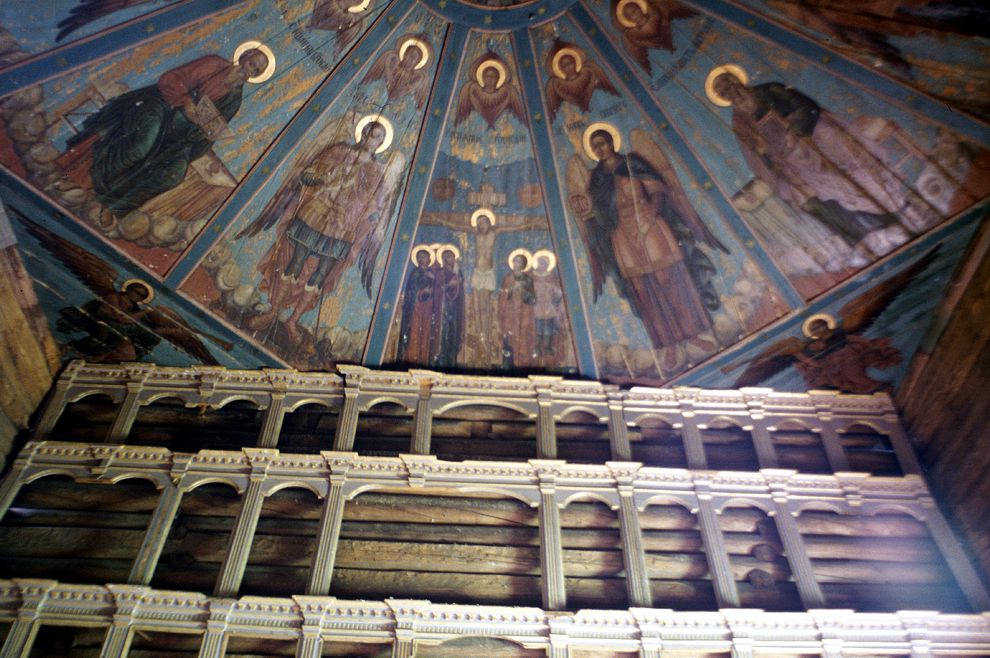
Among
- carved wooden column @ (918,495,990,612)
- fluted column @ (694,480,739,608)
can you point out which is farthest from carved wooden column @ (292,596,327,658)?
carved wooden column @ (918,495,990,612)

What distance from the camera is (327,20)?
33.6 feet

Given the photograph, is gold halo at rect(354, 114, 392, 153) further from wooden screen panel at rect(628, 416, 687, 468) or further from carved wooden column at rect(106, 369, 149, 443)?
wooden screen panel at rect(628, 416, 687, 468)

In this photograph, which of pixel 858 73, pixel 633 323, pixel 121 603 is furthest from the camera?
pixel 633 323

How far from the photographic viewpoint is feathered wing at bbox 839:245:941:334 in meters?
9.90

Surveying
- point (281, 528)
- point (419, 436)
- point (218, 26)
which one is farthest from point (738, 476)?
point (218, 26)

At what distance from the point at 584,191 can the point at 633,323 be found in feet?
6.99

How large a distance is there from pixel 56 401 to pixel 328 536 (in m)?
4.55

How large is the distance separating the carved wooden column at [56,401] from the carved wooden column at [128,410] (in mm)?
784

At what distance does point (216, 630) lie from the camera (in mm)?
8586

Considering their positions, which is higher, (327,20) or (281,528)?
(327,20)

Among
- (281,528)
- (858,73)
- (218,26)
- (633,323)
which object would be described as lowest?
(281,528)

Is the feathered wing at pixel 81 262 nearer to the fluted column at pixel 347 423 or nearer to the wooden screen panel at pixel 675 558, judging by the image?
the fluted column at pixel 347 423

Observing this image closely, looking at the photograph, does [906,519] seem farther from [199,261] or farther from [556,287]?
[199,261]

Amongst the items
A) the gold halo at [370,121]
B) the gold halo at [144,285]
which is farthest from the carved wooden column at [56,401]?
the gold halo at [370,121]
